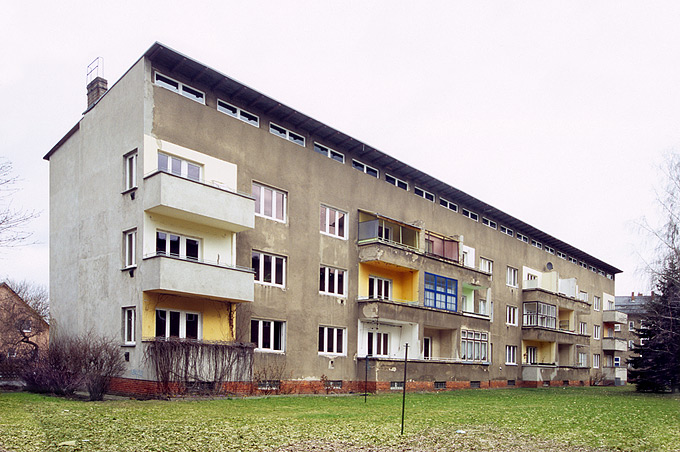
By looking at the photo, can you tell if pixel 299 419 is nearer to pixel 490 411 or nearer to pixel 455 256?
pixel 490 411

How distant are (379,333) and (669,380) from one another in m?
19.0

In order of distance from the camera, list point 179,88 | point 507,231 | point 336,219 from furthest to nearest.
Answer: point 507,231, point 336,219, point 179,88

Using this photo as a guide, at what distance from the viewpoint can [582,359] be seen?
5975cm

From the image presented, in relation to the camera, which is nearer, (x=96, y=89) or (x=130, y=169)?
(x=130, y=169)

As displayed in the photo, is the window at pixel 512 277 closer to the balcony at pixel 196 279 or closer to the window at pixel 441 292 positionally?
the window at pixel 441 292

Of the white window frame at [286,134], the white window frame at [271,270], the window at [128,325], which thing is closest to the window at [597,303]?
the white window frame at [286,134]

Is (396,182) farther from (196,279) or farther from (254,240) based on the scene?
(196,279)

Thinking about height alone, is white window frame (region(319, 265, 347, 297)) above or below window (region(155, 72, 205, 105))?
below

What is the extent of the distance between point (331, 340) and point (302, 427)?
16.3 m

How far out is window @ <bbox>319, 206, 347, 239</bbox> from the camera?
102 feet

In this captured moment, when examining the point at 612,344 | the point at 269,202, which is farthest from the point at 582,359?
the point at 269,202

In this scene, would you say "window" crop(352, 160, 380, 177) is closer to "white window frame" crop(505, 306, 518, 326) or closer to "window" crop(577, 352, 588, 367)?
"white window frame" crop(505, 306, 518, 326)

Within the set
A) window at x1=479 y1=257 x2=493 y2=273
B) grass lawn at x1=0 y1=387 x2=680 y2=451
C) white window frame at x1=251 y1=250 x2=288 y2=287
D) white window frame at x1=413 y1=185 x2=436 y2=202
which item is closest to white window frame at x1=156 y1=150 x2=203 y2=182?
white window frame at x1=251 y1=250 x2=288 y2=287

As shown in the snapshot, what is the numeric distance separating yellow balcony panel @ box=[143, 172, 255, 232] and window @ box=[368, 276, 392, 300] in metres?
10.6
